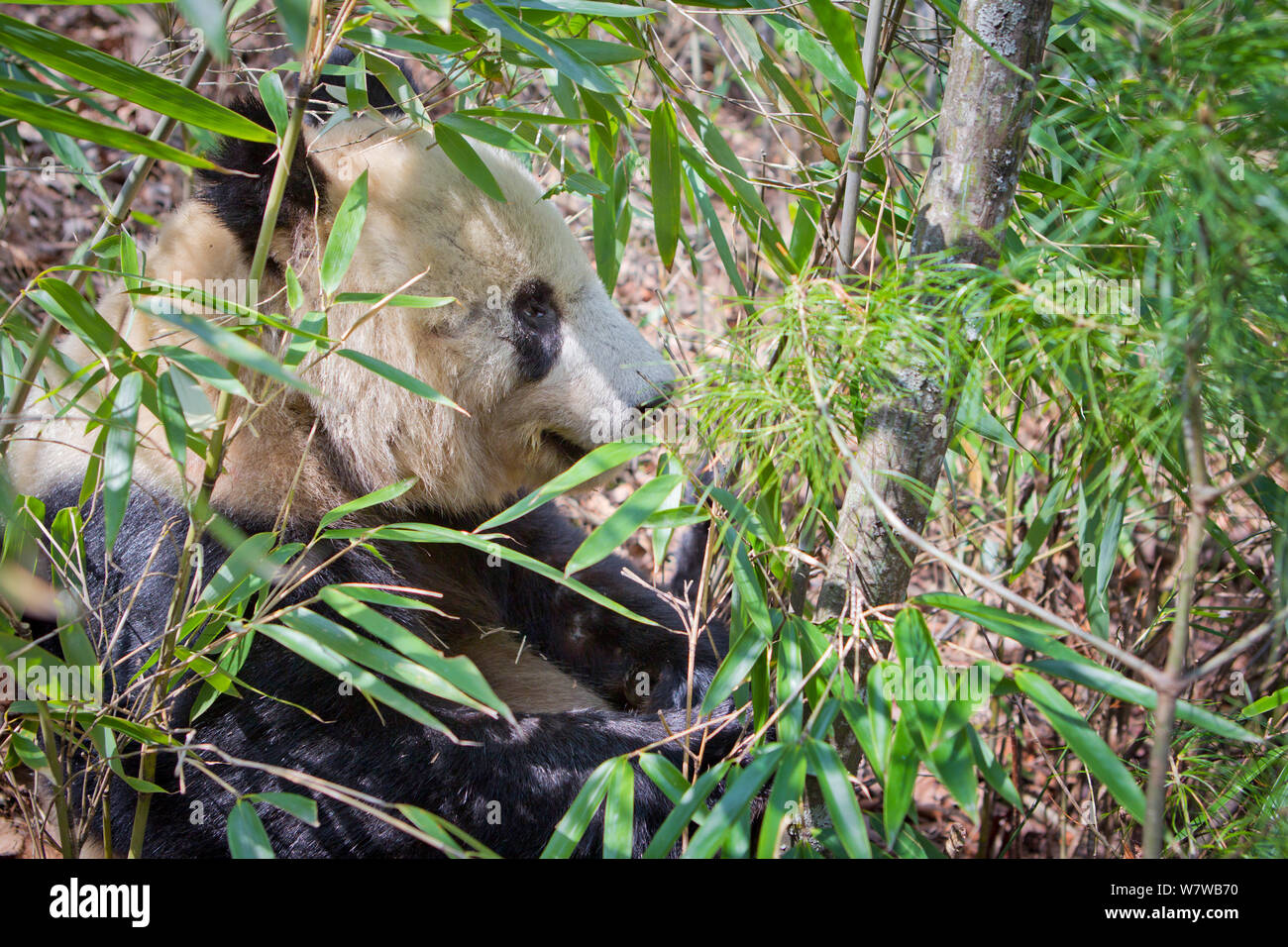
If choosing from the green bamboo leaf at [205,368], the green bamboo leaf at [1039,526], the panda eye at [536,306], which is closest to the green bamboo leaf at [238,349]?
the green bamboo leaf at [205,368]

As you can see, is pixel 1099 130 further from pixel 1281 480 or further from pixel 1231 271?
pixel 1281 480

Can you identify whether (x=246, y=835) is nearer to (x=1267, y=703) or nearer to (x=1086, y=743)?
(x=1086, y=743)

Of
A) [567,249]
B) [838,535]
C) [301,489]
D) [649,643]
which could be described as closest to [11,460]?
[301,489]

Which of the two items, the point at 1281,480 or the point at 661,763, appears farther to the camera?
the point at 1281,480

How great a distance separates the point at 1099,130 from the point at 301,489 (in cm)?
191

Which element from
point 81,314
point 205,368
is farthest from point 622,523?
point 81,314

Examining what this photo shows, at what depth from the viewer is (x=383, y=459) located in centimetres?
220

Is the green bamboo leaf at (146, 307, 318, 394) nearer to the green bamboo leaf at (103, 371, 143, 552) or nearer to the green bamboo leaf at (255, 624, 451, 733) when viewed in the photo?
the green bamboo leaf at (103, 371, 143, 552)

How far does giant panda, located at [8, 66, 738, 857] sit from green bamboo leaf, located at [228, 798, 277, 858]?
330 millimetres

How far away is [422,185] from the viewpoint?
2.20 metres

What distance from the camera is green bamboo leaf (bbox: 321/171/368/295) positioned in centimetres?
169

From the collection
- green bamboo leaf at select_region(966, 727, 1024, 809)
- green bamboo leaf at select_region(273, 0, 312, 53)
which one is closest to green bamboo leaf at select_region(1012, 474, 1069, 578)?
green bamboo leaf at select_region(966, 727, 1024, 809)

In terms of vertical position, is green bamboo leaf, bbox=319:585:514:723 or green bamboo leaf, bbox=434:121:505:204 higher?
green bamboo leaf, bbox=434:121:505:204
